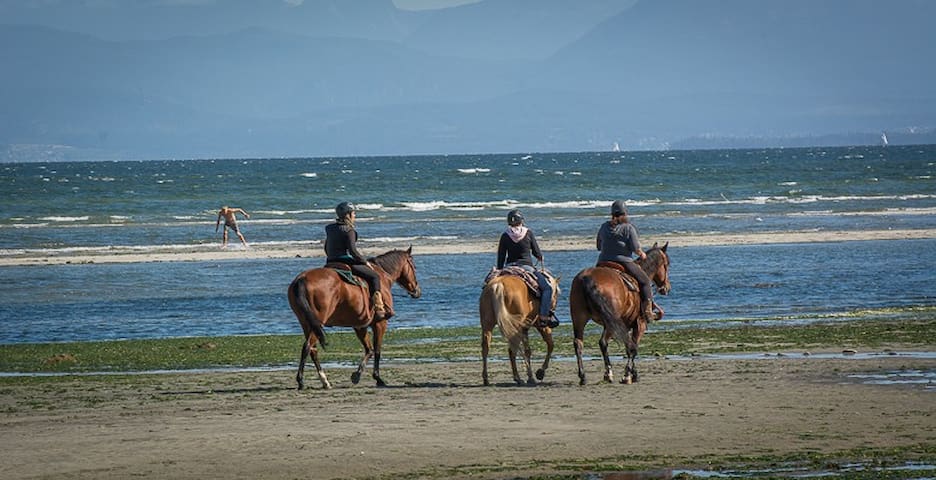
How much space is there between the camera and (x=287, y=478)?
12836 millimetres

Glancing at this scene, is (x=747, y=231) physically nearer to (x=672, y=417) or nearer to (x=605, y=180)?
(x=672, y=417)

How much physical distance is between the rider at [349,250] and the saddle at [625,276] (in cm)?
302

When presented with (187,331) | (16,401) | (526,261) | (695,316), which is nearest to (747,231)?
(695,316)

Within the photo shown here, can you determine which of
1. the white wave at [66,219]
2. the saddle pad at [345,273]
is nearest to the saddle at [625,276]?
the saddle pad at [345,273]

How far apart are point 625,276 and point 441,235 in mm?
37988

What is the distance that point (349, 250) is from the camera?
63.6ft

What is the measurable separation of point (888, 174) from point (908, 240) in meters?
66.7

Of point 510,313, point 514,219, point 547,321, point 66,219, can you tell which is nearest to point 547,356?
point 547,321

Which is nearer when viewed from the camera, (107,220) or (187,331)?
(187,331)

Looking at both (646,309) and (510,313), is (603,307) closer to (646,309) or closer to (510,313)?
(646,309)

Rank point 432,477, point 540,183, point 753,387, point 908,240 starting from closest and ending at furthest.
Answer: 1. point 432,477
2. point 753,387
3. point 908,240
4. point 540,183

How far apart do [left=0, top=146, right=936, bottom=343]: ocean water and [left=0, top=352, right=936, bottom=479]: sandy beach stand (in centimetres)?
792

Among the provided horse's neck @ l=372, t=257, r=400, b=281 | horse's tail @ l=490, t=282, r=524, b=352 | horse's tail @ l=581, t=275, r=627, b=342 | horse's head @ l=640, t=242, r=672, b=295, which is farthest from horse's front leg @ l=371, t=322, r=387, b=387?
horse's head @ l=640, t=242, r=672, b=295

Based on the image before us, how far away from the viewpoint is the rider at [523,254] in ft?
63.1
